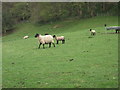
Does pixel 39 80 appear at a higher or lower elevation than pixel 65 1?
lower

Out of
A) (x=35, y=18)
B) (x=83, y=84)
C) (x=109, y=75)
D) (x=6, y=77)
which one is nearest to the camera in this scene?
(x=83, y=84)

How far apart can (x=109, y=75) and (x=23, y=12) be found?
76834 millimetres

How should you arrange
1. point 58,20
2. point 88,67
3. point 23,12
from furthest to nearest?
point 23,12, point 58,20, point 88,67

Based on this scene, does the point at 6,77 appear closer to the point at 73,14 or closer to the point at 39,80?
the point at 39,80

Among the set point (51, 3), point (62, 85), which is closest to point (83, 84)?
point (62, 85)

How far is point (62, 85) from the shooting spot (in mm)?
10328

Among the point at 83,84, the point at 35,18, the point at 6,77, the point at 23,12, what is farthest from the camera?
the point at 23,12

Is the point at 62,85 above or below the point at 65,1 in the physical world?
below

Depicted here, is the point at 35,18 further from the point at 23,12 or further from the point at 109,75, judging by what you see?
the point at 109,75

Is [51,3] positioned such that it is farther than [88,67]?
Yes

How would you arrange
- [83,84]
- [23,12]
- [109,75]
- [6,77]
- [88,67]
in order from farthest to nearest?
1. [23,12]
2. [88,67]
3. [6,77]
4. [109,75]
5. [83,84]

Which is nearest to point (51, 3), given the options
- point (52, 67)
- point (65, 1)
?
→ point (65, 1)

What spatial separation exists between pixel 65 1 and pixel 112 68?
66.0 m

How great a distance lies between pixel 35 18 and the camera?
263ft
